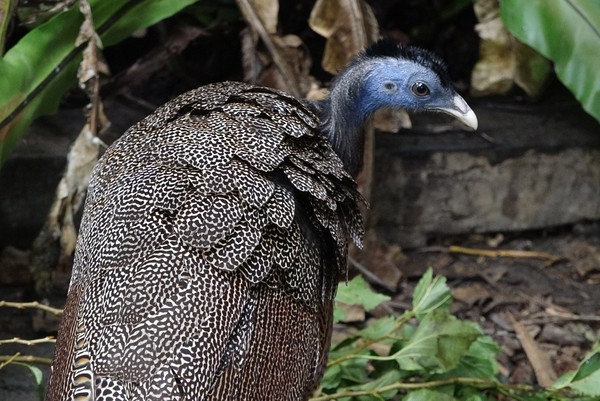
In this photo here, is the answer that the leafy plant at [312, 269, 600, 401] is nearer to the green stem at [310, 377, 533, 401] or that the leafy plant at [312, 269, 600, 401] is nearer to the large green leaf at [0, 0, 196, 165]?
the green stem at [310, 377, 533, 401]

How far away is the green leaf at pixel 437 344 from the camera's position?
9.64 feet

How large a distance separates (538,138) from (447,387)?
1.50 metres

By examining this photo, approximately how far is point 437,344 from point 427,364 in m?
0.18

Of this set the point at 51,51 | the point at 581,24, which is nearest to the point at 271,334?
the point at 51,51

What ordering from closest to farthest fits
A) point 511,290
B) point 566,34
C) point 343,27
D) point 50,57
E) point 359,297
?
point 50,57 < point 359,297 < point 566,34 < point 343,27 < point 511,290

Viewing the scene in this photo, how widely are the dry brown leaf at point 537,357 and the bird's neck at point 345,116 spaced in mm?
1234

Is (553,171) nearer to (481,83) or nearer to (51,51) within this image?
(481,83)

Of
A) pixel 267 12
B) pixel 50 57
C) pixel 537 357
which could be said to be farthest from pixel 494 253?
pixel 50 57

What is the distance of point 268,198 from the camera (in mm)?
2373

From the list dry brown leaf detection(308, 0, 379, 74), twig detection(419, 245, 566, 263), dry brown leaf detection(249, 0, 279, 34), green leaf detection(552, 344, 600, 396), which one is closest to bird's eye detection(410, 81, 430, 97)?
dry brown leaf detection(308, 0, 379, 74)

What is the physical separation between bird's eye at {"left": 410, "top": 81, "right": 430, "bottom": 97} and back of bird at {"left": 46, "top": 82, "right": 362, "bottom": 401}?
0.35 m

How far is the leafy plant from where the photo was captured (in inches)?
116

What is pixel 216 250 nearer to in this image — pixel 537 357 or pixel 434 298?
pixel 434 298

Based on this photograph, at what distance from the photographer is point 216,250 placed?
2.24 meters
